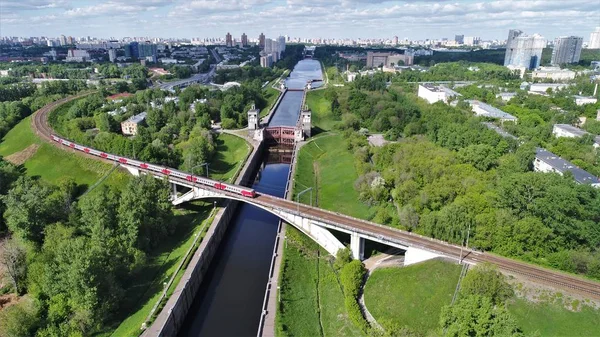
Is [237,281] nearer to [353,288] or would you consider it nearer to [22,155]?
[353,288]

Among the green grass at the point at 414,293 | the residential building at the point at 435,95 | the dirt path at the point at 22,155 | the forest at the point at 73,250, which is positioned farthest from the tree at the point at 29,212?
the residential building at the point at 435,95

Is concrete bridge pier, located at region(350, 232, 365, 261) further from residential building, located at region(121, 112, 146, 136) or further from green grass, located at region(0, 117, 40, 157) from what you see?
green grass, located at region(0, 117, 40, 157)

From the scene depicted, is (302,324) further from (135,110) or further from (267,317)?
(135,110)

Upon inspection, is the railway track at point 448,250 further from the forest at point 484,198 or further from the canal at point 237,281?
the canal at point 237,281

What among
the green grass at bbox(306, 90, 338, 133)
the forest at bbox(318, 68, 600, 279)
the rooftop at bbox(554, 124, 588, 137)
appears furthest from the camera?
the green grass at bbox(306, 90, 338, 133)

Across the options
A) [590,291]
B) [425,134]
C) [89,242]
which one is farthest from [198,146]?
[590,291]

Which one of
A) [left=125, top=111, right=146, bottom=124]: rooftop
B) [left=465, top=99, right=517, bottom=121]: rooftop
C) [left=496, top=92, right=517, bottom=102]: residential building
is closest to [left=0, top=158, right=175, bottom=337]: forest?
[left=125, top=111, right=146, bottom=124]: rooftop
